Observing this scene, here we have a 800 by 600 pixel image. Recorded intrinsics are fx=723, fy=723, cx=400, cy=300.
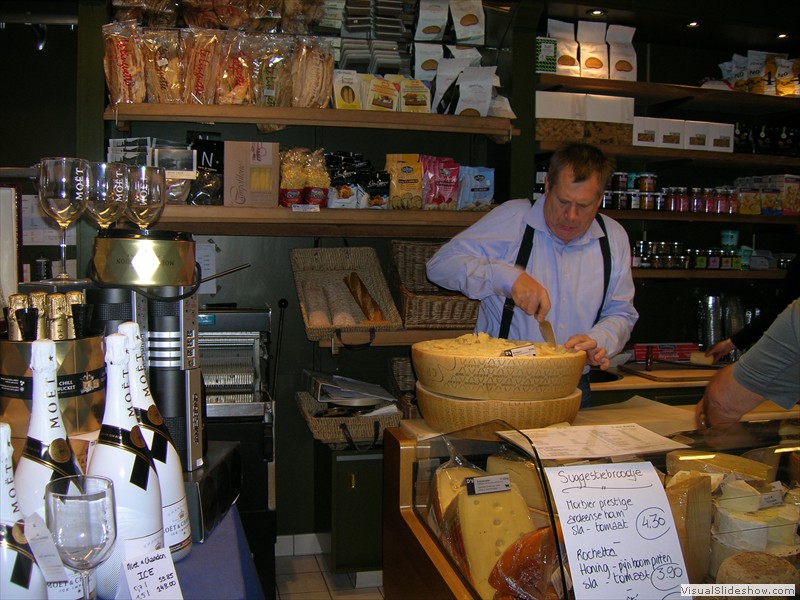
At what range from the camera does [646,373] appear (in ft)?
12.5

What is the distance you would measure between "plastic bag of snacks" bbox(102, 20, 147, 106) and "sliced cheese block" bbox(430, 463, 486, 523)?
2.35 m

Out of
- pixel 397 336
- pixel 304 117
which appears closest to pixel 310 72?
pixel 304 117

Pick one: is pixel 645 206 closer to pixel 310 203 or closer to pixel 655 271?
pixel 655 271

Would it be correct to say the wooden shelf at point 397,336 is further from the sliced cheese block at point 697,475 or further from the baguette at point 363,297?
the sliced cheese block at point 697,475

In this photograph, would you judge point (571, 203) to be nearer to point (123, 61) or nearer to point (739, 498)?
point (739, 498)

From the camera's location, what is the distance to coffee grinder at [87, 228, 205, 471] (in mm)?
1397

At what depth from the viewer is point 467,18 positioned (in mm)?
3504

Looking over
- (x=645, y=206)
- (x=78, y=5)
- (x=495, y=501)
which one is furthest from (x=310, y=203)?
(x=495, y=501)

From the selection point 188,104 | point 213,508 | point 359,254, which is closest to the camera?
point 213,508

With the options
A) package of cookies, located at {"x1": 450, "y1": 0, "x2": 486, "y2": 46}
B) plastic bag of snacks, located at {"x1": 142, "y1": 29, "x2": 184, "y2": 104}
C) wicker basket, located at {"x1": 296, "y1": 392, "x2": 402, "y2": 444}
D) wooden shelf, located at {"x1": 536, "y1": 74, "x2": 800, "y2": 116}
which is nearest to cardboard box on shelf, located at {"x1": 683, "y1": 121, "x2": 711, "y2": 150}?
wooden shelf, located at {"x1": 536, "y1": 74, "x2": 800, "y2": 116}

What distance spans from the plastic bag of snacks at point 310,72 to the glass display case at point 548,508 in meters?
2.15

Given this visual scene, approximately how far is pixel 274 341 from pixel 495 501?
270 centimetres

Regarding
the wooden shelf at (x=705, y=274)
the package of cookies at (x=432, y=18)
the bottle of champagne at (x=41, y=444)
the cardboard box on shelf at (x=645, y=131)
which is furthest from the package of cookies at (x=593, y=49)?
the bottle of champagne at (x=41, y=444)

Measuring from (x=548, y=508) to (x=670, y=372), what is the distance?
3072 mm
